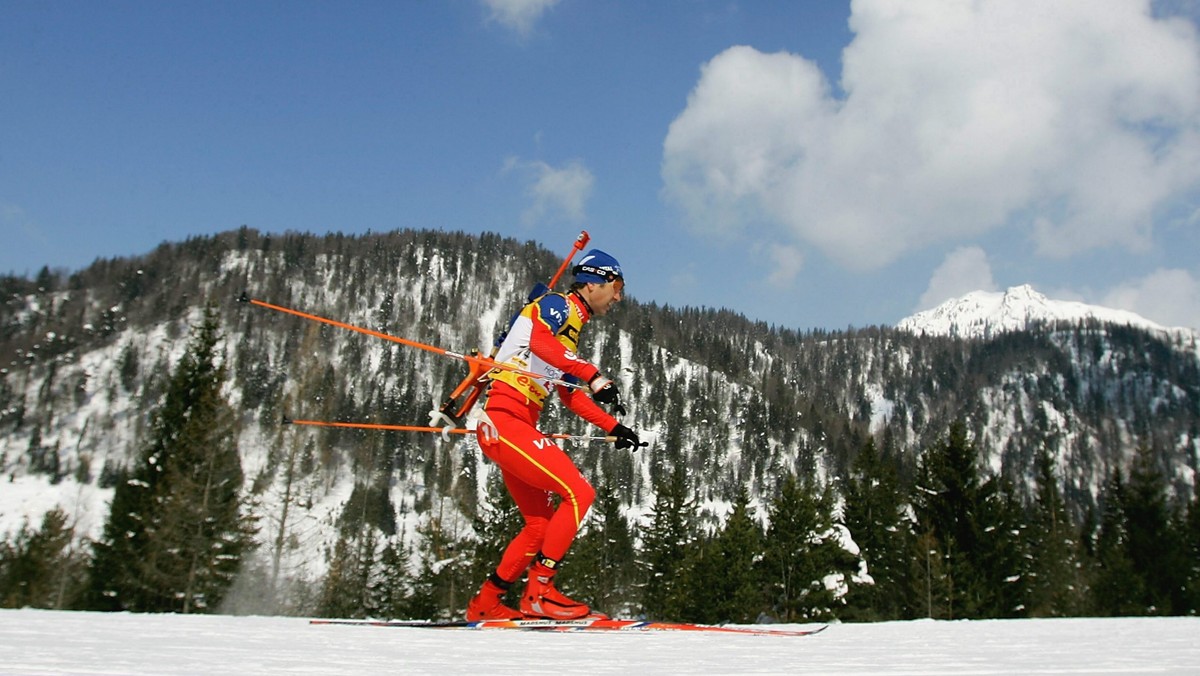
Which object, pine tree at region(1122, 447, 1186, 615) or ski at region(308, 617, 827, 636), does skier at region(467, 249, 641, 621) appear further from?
pine tree at region(1122, 447, 1186, 615)

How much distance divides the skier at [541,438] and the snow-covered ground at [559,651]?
57.4 inches

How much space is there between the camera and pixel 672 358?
19362cm

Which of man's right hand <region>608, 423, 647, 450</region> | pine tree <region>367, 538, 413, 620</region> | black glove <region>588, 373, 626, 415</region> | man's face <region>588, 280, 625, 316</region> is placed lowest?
pine tree <region>367, 538, 413, 620</region>

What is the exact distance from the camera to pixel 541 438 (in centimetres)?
629

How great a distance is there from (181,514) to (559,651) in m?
21.7

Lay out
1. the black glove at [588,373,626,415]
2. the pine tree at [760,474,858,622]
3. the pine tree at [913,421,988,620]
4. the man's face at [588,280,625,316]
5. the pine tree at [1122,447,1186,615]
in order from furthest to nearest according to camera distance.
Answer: the pine tree at [1122,447,1186,615]
the pine tree at [760,474,858,622]
the pine tree at [913,421,988,620]
the man's face at [588,280,625,316]
the black glove at [588,373,626,415]

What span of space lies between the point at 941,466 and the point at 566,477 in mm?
28818

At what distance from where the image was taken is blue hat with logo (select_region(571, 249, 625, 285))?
22.6ft

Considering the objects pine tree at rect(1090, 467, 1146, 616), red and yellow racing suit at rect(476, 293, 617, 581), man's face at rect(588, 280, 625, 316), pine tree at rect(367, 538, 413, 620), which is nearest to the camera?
red and yellow racing suit at rect(476, 293, 617, 581)

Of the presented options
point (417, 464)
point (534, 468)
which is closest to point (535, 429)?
point (534, 468)

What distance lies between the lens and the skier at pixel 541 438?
614 centimetres

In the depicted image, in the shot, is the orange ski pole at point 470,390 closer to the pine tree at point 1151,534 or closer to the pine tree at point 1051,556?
the pine tree at point 1051,556

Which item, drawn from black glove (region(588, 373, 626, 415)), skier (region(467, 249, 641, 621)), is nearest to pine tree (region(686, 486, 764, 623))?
skier (region(467, 249, 641, 621))

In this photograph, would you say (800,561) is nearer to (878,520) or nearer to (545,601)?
(878,520)
